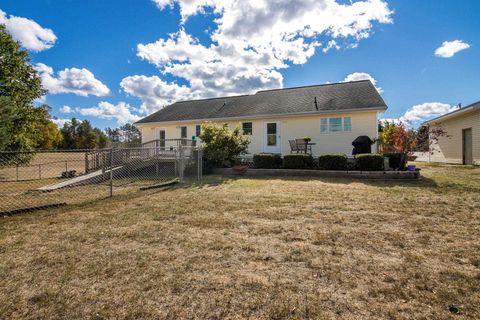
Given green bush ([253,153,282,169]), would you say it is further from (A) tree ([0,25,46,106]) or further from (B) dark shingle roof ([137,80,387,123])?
(A) tree ([0,25,46,106])

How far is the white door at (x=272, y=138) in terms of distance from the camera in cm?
1477

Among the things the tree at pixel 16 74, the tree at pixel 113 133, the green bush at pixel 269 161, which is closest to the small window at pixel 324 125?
the green bush at pixel 269 161

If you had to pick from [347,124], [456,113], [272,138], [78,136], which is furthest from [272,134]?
[78,136]

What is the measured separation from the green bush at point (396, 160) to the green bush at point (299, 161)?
311 cm

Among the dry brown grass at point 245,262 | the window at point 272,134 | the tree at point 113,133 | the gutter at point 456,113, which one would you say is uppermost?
the tree at point 113,133

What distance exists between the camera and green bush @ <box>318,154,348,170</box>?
413 inches

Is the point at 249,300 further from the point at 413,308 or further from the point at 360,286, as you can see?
the point at 413,308

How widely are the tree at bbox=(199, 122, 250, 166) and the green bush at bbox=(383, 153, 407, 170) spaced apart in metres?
6.53

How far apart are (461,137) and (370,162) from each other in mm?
9725

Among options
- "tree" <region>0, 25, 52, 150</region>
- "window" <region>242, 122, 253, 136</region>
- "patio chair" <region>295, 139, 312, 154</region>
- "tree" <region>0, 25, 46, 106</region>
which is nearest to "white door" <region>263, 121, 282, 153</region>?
"window" <region>242, 122, 253, 136</region>

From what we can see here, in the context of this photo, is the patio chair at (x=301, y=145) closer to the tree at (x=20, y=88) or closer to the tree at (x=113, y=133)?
the tree at (x=20, y=88)

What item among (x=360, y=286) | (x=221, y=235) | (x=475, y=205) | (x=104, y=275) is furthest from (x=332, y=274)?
Answer: (x=475, y=205)

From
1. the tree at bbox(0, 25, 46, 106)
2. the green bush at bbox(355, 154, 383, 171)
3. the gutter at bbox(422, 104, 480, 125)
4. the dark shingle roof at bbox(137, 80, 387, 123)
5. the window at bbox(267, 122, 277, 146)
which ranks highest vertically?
the tree at bbox(0, 25, 46, 106)

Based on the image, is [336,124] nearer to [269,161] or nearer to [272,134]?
[272,134]
